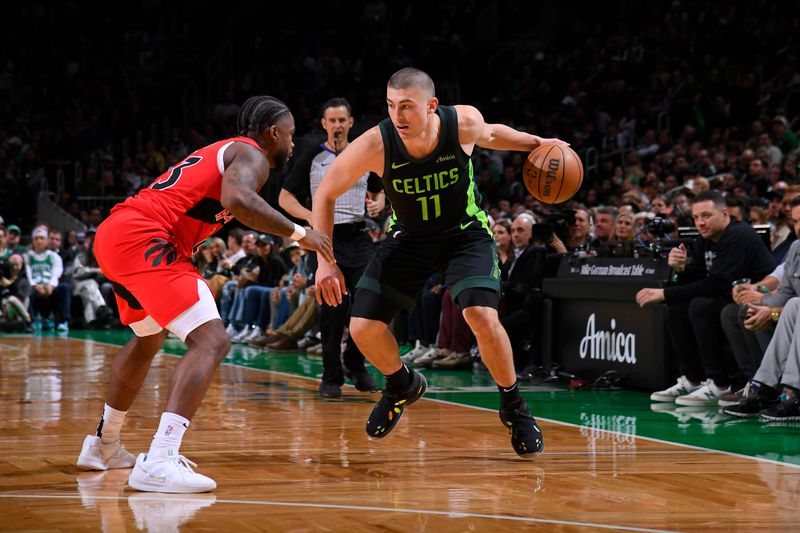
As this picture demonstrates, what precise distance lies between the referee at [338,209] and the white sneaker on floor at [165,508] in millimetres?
3457

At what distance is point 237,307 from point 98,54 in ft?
38.4

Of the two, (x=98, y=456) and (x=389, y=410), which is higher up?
(x=389, y=410)

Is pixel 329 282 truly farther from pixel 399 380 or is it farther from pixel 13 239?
pixel 13 239

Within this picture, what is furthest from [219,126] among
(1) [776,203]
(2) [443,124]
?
(2) [443,124]

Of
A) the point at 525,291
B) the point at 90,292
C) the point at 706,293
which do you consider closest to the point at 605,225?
the point at 525,291

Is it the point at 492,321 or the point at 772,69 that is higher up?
the point at 772,69

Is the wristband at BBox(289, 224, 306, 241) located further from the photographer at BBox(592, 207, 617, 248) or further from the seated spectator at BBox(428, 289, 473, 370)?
the seated spectator at BBox(428, 289, 473, 370)

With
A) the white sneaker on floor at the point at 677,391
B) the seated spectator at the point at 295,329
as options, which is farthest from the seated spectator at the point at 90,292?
the white sneaker on floor at the point at 677,391

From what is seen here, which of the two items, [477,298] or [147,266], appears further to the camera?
[477,298]

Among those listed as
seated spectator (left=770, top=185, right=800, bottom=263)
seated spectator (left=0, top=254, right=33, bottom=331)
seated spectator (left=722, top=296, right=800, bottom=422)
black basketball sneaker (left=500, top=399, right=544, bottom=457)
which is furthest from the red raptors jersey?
seated spectator (left=0, top=254, right=33, bottom=331)

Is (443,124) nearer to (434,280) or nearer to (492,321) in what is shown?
(492,321)

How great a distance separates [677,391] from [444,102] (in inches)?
544

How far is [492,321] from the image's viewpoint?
503 cm

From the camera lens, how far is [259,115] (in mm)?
4812
